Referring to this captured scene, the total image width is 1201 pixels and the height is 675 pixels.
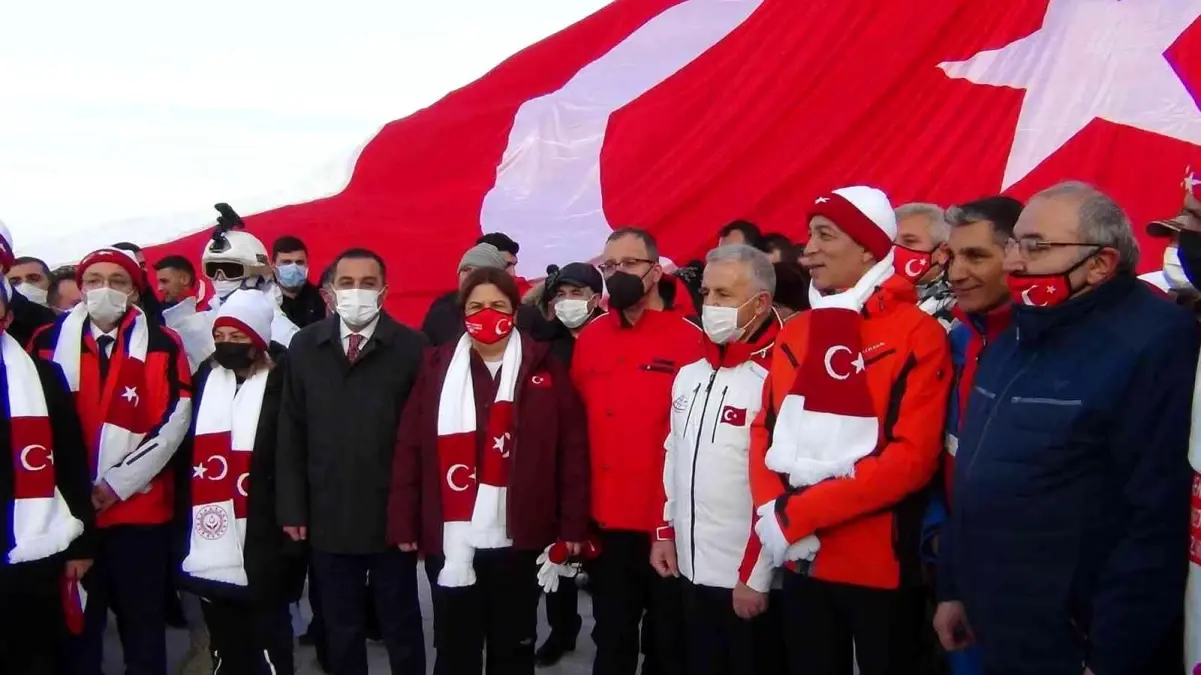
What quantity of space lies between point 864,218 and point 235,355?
215cm

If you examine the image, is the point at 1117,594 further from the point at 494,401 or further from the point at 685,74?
the point at 685,74

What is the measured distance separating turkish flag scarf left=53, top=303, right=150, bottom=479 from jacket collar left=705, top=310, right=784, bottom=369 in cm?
201

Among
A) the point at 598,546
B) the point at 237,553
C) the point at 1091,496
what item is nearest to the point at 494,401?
the point at 598,546

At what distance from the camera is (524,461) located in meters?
3.33

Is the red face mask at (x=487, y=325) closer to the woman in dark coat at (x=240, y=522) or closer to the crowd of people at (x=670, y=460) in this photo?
the crowd of people at (x=670, y=460)

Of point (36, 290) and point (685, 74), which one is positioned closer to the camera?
point (36, 290)

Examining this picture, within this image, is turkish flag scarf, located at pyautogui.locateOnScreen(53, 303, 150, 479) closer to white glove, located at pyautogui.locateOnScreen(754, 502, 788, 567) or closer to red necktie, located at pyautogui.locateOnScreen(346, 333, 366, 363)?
red necktie, located at pyautogui.locateOnScreen(346, 333, 366, 363)

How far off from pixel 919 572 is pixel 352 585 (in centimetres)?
185

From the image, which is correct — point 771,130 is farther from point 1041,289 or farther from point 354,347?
point 1041,289

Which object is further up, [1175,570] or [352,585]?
[1175,570]

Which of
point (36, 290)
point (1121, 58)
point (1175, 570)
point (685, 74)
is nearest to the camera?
point (1175, 570)

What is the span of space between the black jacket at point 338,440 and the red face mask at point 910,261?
167 cm

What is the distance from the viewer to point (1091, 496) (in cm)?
208

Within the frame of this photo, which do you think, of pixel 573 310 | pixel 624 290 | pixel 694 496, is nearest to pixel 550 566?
pixel 694 496
